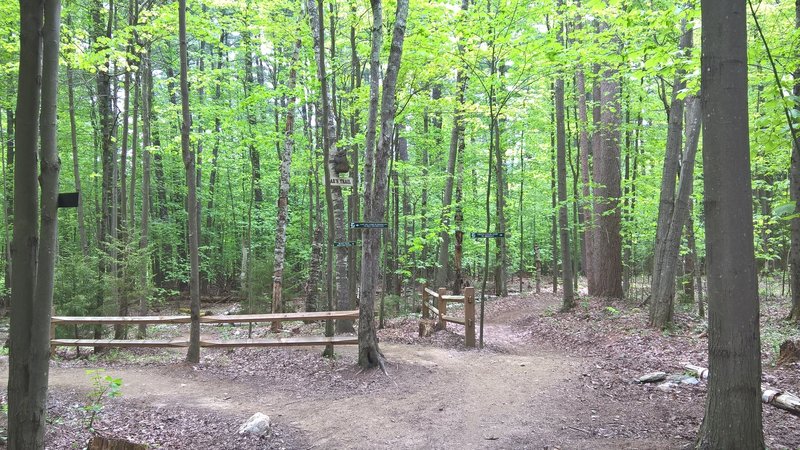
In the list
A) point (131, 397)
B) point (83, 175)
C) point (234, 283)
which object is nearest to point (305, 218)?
point (234, 283)

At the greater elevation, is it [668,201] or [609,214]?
[668,201]

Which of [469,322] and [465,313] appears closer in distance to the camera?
[465,313]

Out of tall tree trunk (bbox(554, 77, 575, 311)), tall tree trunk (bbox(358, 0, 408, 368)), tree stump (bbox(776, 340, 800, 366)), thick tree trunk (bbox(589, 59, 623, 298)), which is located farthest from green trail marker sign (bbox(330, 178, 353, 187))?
thick tree trunk (bbox(589, 59, 623, 298))

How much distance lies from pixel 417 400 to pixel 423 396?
190 mm

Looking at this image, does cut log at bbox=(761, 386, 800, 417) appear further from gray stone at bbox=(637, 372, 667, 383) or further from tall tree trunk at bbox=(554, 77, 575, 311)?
tall tree trunk at bbox=(554, 77, 575, 311)

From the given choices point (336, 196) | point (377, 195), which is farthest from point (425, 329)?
point (377, 195)

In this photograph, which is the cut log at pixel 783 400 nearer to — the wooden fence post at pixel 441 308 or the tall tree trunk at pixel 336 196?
the wooden fence post at pixel 441 308

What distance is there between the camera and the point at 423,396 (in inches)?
250

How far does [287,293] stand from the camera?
15.0m

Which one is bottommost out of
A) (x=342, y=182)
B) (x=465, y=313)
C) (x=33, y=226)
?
(x=465, y=313)

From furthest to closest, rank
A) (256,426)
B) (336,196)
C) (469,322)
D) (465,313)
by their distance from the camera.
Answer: (336,196) → (469,322) → (465,313) → (256,426)

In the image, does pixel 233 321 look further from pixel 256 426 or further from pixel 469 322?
pixel 469 322

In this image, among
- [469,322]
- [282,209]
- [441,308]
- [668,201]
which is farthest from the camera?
[282,209]

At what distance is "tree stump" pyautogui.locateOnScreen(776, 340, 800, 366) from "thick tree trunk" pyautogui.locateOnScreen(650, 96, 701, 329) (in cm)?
290
